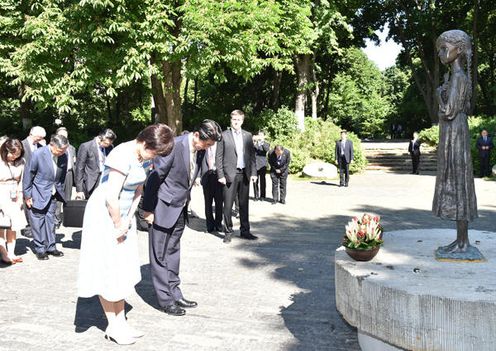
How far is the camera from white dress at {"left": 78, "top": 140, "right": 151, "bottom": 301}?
442 cm

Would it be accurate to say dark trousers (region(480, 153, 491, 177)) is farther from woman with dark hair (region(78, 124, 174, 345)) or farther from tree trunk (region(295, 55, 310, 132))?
woman with dark hair (region(78, 124, 174, 345))

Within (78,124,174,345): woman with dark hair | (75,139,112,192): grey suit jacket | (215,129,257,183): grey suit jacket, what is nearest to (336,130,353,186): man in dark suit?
(215,129,257,183): grey suit jacket

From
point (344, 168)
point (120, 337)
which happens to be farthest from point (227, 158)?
point (344, 168)

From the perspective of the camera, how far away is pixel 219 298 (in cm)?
582

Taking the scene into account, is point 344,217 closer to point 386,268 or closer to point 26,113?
point 386,268

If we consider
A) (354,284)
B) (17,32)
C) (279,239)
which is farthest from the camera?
(17,32)

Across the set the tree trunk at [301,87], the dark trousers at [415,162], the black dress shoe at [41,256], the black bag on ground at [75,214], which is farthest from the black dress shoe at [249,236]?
the tree trunk at [301,87]

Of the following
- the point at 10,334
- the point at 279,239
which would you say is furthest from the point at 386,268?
the point at 279,239

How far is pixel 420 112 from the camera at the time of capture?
45.7 meters

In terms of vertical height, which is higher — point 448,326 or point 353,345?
point 448,326

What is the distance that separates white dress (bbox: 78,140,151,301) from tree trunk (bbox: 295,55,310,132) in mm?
21837

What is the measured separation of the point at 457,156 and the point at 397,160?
2327cm

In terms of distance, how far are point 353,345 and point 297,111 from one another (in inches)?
914

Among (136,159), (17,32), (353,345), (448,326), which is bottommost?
(353,345)
